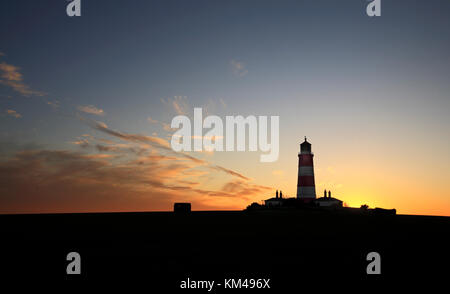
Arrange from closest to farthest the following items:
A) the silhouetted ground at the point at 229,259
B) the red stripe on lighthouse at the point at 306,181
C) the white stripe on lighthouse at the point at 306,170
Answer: the silhouetted ground at the point at 229,259
the red stripe on lighthouse at the point at 306,181
the white stripe on lighthouse at the point at 306,170

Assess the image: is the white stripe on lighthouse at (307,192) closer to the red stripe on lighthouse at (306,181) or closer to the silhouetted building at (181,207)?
the red stripe on lighthouse at (306,181)

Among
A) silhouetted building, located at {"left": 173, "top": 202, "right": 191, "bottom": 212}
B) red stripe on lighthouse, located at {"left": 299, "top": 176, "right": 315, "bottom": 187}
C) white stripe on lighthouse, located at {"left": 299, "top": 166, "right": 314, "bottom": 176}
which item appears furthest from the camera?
silhouetted building, located at {"left": 173, "top": 202, "right": 191, "bottom": 212}

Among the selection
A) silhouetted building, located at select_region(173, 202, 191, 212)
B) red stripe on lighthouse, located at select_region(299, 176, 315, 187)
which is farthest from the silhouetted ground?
silhouetted building, located at select_region(173, 202, 191, 212)

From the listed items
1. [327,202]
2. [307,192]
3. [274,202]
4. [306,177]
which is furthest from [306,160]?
[274,202]

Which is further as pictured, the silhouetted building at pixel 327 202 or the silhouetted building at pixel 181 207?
the silhouetted building at pixel 181 207

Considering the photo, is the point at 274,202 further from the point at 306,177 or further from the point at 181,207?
the point at 181,207

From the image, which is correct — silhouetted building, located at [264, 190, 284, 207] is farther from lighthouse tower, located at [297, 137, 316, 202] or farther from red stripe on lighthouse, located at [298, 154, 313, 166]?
red stripe on lighthouse, located at [298, 154, 313, 166]

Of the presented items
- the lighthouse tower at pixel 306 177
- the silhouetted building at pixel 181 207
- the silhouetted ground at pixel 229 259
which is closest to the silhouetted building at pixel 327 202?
the lighthouse tower at pixel 306 177

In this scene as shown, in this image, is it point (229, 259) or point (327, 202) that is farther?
point (327, 202)

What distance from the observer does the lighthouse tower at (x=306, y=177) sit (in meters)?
63.3

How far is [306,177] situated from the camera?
63312 mm

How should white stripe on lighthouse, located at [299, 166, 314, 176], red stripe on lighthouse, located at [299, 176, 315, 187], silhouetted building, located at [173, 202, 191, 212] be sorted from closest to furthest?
red stripe on lighthouse, located at [299, 176, 315, 187], white stripe on lighthouse, located at [299, 166, 314, 176], silhouetted building, located at [173, 202, 191, 212]

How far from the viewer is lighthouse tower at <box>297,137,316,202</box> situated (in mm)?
63312
